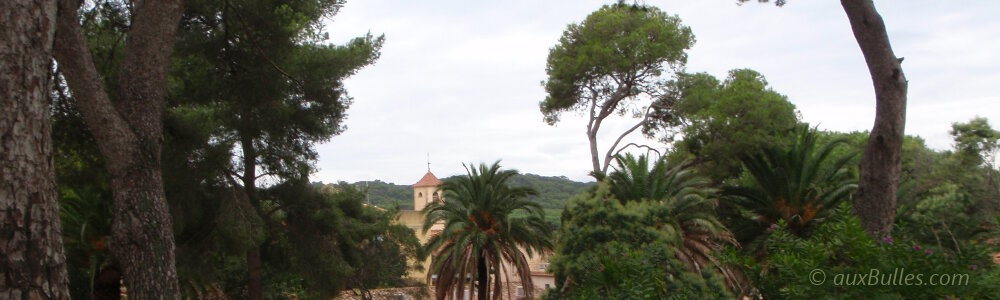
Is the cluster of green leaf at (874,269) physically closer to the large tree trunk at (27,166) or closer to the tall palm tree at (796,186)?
the large tree trunk at (27,166)

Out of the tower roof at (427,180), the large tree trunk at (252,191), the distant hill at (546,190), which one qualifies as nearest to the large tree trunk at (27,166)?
the large tree trunk at (252,191)

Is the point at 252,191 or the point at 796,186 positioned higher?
the point at 252,191

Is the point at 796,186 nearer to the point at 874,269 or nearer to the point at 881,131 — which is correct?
the point at 881,131

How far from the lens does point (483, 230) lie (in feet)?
83.3

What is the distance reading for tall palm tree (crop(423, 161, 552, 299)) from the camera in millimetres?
24641

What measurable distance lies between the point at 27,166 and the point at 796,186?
1815 cm

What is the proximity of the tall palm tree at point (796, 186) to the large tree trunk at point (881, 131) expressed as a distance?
11.5 metres

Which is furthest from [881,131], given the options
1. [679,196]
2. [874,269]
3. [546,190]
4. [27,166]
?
[546,190]

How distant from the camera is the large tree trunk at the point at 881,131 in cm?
792

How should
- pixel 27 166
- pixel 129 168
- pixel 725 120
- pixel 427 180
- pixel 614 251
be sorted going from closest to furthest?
pixel 27 166 < pixel 129 168 < pixel 614 251 < pixel 725 120 < pixel 427 180

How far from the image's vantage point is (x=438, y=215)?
83.8 ft

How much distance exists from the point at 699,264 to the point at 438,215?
904 centimetres

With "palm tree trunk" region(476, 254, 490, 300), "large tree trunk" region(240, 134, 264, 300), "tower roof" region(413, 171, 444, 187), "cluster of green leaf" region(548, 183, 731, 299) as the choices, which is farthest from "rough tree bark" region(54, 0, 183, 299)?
"tower roof" region(413, 171, 444, 187)

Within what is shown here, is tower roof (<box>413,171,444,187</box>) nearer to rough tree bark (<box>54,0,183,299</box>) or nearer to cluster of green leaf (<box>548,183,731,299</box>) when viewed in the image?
cluster of green leaf (<box>548,183,731,299</box>)
